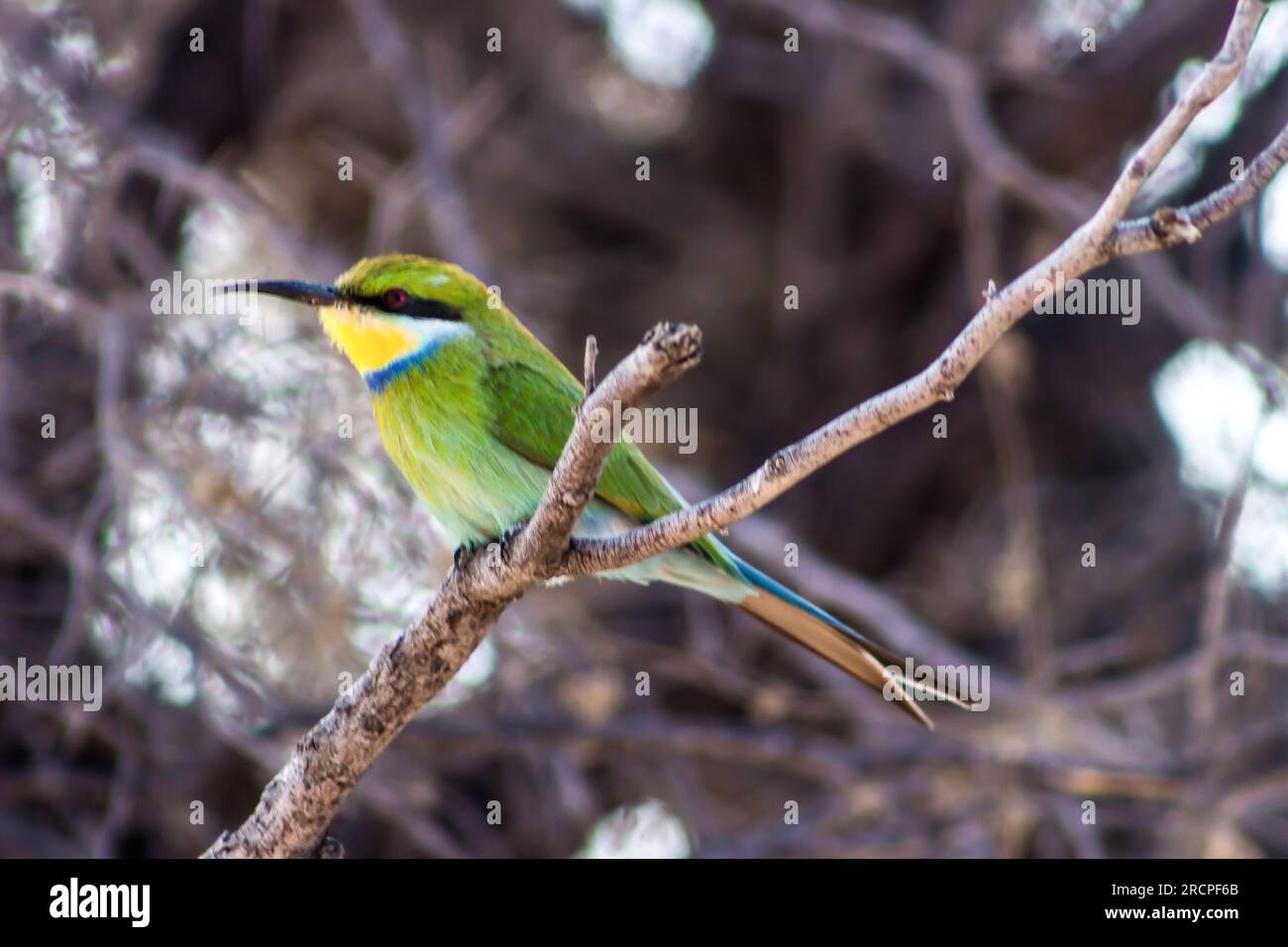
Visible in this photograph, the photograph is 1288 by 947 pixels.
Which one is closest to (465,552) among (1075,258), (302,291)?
(302,291)

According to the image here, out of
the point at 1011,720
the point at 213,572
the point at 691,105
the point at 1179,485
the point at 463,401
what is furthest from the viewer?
the point at 691,105

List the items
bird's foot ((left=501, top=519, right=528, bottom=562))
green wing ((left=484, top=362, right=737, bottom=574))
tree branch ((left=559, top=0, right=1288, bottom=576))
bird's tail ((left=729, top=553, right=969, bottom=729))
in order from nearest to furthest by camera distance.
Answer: tree branch ((left=559, top=0, right=1288, bottom=576)), bird's foot ((left=501, top=519, right=528, bottom=562)), bird's tail ((left=729, top=553, right=969, bottom=729)), green wing ((left=484, top=362, right=737, bottom=574))

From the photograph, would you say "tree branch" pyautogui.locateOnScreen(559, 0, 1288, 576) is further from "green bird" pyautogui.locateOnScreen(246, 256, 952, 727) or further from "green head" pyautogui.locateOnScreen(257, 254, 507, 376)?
"green head" pyautogui.locateOnScreen(257, 254, 507, 376)

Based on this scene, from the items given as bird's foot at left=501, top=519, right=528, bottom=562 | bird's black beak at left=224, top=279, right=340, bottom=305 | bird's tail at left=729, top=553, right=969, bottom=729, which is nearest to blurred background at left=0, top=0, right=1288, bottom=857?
bird's black beak at left=224, top=279, right=340, bottom=305

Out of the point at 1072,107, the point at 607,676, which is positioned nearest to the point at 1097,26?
the point at 1072,107

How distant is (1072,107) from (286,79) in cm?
250

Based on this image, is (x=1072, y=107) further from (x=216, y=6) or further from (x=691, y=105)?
(x=216, y=6)

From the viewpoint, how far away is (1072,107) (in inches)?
188

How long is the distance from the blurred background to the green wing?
0.94m

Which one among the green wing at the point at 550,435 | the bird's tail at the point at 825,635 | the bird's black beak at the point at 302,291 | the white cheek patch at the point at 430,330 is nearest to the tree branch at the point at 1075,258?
the bird's tail at the point at 825,635

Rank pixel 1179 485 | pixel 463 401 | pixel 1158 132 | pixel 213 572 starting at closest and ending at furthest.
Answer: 1. pixel 1158 132
2. pixel 463 401
3. pixel 213 572
4. pixel 1179 485

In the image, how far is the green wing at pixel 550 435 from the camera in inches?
116

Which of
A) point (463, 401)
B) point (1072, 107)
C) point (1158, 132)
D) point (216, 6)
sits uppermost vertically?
point (216, 6)

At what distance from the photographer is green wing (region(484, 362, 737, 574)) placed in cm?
296
